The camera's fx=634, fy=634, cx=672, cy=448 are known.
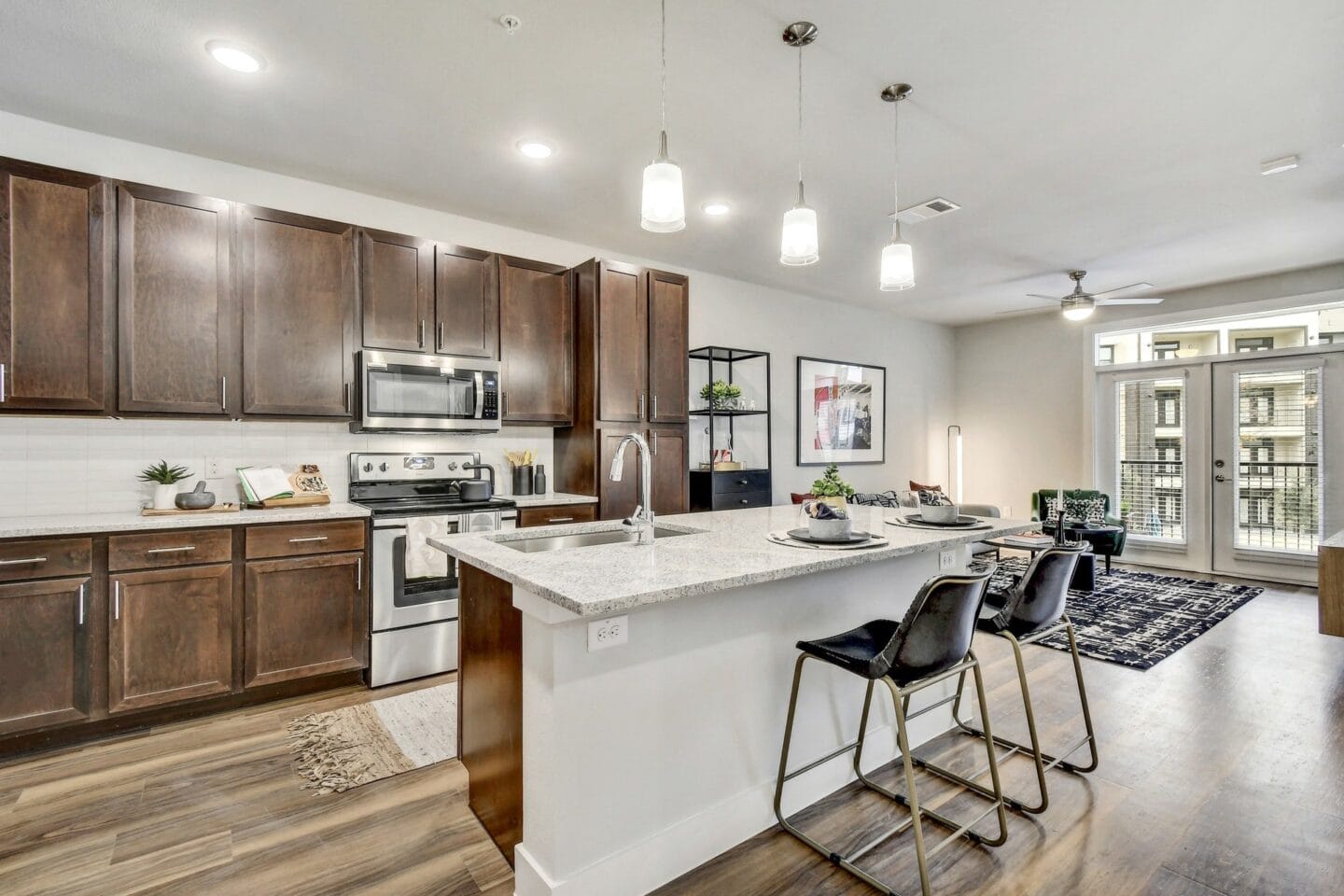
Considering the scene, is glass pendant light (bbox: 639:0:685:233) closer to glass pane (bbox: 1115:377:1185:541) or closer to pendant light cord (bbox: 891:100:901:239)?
pendant light cord (bbox: 891:100:901:239)

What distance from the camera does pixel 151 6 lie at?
7.17 ft

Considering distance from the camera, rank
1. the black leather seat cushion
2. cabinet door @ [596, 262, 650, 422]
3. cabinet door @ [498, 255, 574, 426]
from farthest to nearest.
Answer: cabinet door @ [596, 262, 650, 422]
cabinet door @ [498, 255, 574, 426]
the black leather seat cushion

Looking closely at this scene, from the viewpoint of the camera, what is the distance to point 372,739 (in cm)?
271

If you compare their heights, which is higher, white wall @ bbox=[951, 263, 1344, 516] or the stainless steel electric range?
white wall @ bbox=[951, 263, 1344, 516]

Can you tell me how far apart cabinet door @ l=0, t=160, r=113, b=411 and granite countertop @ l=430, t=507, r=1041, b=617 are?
2.07 meters

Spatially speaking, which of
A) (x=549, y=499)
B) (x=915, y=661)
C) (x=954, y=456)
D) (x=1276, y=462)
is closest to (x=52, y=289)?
(x=549, y=499)

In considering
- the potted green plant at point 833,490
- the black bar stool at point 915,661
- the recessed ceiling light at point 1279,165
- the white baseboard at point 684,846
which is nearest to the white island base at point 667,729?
the white baseboard at point 684,846

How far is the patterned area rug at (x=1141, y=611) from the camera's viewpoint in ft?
12.8

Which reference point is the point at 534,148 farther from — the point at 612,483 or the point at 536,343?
the point at 612,483

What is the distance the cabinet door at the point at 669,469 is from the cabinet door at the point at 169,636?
246 centimetres

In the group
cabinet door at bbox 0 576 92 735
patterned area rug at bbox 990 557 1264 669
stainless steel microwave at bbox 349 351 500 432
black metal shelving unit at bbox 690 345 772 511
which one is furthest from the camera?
black metal shelving unit at bbox 690 345 772 511

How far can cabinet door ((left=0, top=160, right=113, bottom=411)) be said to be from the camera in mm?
2676

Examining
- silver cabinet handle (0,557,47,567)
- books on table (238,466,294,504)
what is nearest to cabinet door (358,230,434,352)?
books on table (238,466,294,504)

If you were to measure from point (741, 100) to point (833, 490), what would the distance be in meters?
1.73
